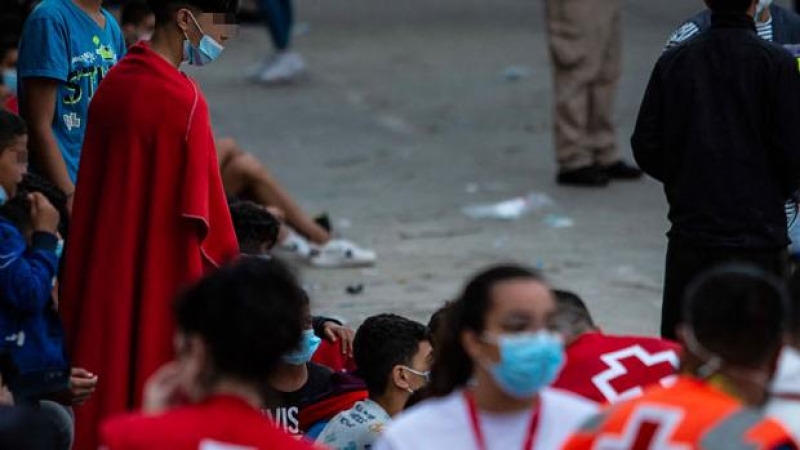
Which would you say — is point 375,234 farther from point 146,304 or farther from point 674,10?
point 674,10

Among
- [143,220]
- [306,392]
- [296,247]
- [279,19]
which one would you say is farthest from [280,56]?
[143,220]

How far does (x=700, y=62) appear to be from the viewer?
5.86 metres

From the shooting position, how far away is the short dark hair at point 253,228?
6430 millimetres

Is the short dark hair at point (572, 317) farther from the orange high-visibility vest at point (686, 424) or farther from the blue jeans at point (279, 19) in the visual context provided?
Answer: the blue jeans at point (279, 19)

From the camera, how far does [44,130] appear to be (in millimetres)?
6328

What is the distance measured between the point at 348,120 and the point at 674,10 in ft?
18.0

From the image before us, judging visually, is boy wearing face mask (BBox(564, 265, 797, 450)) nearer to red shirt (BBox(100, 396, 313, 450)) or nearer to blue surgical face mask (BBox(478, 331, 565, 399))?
blue surgical face mask (BBox(478, 331, 565, 399))

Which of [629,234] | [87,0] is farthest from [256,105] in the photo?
[87,0]

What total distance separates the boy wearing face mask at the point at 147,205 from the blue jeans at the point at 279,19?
30.5ft

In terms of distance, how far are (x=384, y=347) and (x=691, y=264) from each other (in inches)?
39.5

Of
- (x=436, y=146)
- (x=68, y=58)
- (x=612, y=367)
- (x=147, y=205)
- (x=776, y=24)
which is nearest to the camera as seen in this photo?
(x=612, y=367)

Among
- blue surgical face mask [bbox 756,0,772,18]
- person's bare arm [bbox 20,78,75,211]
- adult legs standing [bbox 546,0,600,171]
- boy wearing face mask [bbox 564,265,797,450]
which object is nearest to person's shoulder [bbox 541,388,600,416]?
boy wearing face mask [bbox 564,265,797,450]

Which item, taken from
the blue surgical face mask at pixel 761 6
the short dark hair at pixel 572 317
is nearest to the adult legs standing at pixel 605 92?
the blue surgical face mask at pixel 761 6

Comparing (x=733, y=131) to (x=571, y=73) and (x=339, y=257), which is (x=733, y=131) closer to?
(x=339, y=257)
